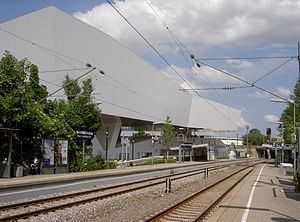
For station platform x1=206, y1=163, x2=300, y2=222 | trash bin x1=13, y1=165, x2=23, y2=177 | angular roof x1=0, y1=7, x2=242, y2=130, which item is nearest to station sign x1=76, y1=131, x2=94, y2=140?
trash bin x1=13, y1=165, x2=23, y2=177

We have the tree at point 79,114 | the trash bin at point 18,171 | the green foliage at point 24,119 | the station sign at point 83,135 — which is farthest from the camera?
the station sign at point 83,135

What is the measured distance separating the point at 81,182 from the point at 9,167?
4632 millimetres

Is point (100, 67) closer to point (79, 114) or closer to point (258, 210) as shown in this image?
point (79, 114)

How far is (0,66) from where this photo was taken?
2248 cm

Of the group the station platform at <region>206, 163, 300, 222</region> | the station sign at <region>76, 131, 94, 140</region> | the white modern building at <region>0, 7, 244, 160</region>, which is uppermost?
the white modern building at <region>0, 7, 244, 160</region>

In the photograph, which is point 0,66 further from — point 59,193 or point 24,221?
point 24,221

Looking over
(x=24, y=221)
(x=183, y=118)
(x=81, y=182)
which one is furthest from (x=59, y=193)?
(x=183, y=118)

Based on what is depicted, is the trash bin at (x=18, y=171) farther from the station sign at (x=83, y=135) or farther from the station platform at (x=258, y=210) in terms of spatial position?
the station platform at (x=258, y=210)

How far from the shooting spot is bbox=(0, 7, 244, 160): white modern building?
161 feet

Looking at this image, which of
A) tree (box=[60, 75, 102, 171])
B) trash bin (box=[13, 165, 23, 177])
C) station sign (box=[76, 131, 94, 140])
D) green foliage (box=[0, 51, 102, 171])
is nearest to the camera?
green foliage (box=[0, 51, 102, 171])

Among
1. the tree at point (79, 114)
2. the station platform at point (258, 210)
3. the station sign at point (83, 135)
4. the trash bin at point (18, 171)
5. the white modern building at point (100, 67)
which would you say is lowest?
the station platform at point (258, 210)

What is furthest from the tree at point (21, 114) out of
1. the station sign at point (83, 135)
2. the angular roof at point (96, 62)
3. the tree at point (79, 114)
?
the angular roof at point (96, 62)

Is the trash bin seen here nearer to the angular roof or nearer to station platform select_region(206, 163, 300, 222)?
station platform select_region(206, 163, 300, 222)

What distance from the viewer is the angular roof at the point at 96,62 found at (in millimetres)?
49125
